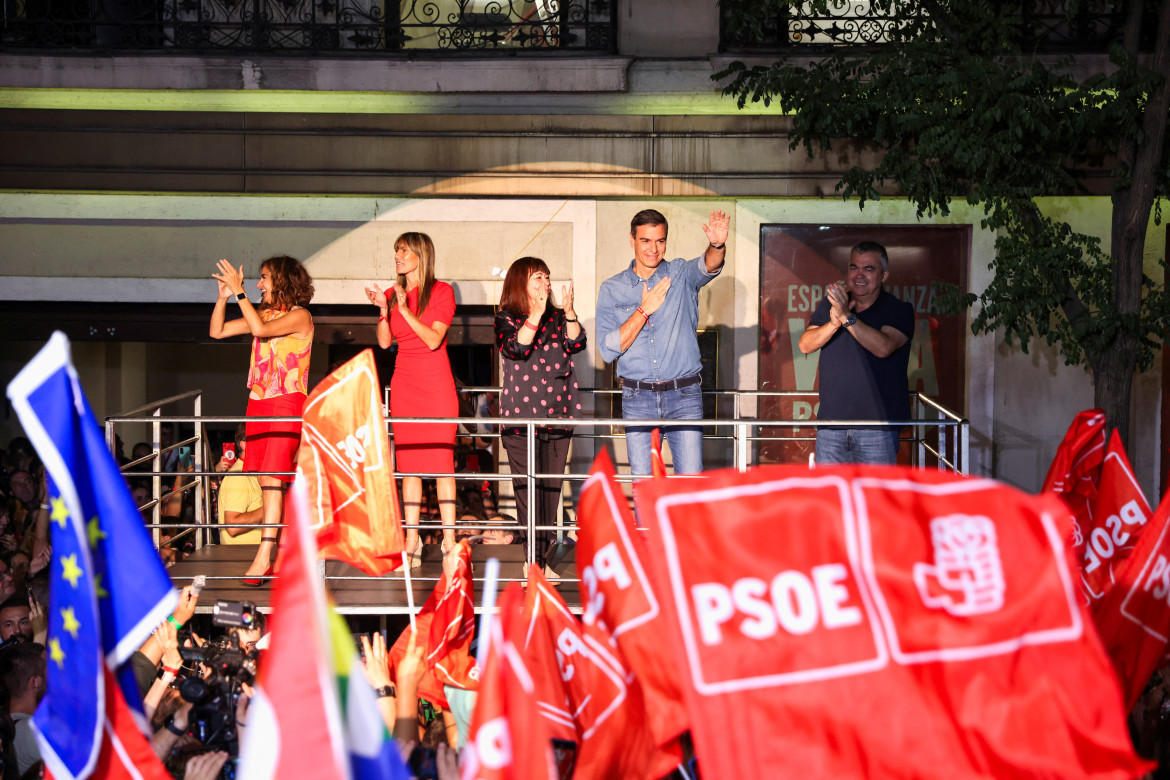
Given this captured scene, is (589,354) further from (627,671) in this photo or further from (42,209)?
(627,671)

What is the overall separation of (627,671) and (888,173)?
19.3ft

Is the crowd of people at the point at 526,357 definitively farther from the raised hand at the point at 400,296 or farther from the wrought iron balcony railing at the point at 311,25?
the wrought iron balcony railing at the point at 311,25

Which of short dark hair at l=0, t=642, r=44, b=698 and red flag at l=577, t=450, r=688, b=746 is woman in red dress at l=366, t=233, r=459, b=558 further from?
red flag at l=577, t=450, r=688, b=746

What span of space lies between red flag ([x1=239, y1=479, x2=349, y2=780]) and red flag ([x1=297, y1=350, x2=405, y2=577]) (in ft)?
9.94

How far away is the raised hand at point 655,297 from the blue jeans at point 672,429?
23.0 inches

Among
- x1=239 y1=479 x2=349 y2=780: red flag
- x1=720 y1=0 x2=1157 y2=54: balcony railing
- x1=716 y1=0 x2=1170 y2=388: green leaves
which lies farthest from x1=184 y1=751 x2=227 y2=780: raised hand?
x1=720 y1=0 x2=1157 y2=54: balcony railing

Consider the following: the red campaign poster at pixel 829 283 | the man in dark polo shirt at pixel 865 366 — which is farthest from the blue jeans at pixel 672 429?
the red campaign poster at pixel 829 283

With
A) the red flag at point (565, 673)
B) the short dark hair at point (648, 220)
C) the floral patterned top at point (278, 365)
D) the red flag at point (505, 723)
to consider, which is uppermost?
the short dark hair at point (648, 220)

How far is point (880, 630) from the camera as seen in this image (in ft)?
10.00

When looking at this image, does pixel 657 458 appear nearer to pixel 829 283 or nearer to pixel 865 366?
pixel 865 366

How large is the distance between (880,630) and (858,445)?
3907 mm

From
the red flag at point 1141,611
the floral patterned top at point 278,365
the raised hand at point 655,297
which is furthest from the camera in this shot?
the floral patterned top at point 278,365

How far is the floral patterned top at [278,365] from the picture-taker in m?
7.11

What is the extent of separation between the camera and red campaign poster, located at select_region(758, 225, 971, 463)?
9.80 metres
